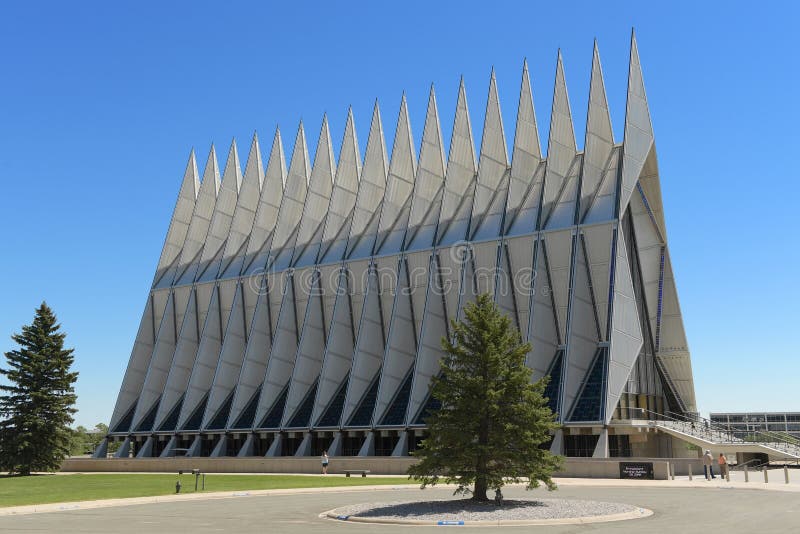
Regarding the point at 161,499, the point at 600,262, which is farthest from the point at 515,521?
the point at 600,262

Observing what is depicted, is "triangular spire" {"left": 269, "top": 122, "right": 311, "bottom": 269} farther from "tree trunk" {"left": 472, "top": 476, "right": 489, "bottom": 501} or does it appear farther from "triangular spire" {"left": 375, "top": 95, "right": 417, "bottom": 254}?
"tree trunk" {"left": 472, "top": 476, "right": 489, "bottom": 501}

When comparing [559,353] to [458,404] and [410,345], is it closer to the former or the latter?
[410,345]

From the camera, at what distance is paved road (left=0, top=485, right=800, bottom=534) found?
53.6 feet

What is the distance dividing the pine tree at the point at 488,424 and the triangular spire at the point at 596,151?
2700cm

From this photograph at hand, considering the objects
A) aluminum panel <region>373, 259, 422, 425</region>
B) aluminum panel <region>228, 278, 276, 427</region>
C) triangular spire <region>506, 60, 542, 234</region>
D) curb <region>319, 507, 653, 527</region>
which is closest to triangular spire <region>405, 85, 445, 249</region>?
aluminum panel <region>373, 259, 422, 425</region>

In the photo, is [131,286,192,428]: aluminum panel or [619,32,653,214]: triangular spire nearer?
[619,32,653,214]: triangular spire

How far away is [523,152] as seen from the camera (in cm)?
5128

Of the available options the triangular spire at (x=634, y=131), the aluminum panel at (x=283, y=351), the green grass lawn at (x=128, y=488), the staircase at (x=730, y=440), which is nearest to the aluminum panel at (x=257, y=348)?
the aluminum panel at (x=283, y=351)

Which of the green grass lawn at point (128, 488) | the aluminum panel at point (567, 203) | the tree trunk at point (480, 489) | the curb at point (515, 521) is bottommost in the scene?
the green grass lawn at point (128, 488)

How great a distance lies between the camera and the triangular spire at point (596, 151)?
47188 millimetres

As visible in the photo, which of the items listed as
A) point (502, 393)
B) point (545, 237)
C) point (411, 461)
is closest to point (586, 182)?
point (545, 237)

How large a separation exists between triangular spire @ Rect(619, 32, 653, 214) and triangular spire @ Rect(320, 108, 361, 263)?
2100cm

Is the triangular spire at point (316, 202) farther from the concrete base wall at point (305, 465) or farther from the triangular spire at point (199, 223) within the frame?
the concrete base wall at point (305, 465)

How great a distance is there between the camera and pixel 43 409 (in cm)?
4825
